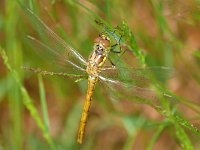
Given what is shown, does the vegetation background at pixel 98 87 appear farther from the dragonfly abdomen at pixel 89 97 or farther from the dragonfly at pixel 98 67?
the dragonfly abdomen at pixel 89 97

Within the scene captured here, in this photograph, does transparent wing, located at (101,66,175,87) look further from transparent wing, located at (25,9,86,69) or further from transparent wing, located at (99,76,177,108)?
transparent wing, located at (25,9,86,69)

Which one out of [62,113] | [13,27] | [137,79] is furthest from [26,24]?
[137,79]

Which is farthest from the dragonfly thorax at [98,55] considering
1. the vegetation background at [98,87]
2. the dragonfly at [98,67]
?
the vegetation background at [98,87]

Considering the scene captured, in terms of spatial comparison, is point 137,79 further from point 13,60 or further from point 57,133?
point 57,133

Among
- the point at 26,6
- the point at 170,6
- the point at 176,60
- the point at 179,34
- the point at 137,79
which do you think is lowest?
the point at 137,79

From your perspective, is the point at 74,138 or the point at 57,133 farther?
the point at 57,133

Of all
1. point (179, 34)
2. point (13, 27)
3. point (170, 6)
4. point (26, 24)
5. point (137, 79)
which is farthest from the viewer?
point (179, 34)

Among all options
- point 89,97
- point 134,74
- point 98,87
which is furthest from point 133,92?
point 98,87

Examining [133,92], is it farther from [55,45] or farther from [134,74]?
[55,45]
